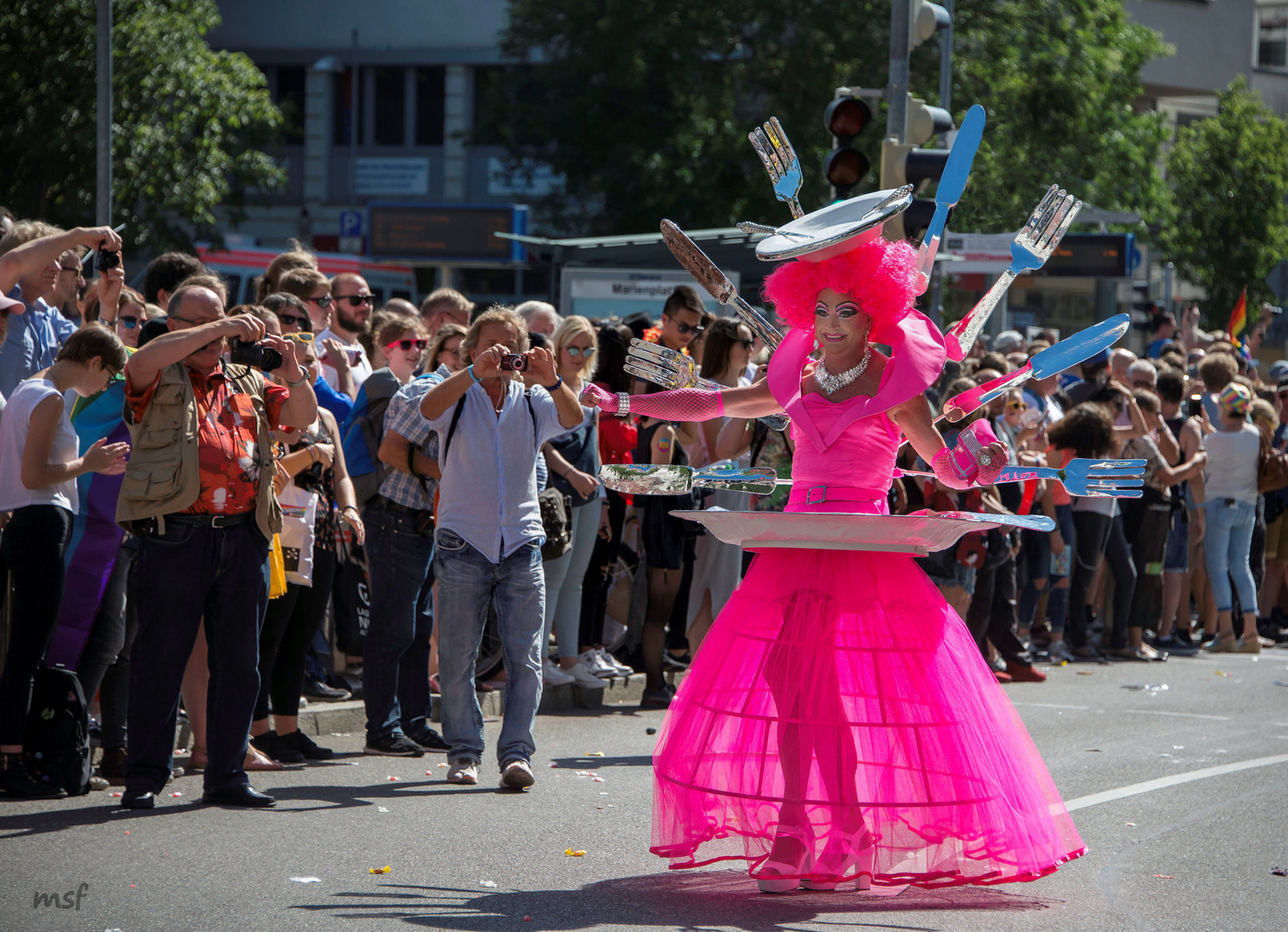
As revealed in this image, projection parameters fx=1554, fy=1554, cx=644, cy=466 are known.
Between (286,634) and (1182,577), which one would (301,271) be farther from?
(1182,577)

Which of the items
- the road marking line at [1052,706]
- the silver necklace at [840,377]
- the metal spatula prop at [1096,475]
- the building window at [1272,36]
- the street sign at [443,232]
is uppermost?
the building window at [1272,36]

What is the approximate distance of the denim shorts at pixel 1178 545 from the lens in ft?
41.6

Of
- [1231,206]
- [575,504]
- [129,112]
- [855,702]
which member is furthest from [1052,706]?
[1231,206]

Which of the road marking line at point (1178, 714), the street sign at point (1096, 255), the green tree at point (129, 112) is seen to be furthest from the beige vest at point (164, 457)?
the green tree at point (129, 112)

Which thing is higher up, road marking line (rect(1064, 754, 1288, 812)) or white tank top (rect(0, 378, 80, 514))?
white tank top (rect(0, 378, 80, 514))

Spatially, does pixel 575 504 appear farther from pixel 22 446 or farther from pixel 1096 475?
pixel 1096 475

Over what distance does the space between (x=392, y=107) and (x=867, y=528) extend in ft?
122

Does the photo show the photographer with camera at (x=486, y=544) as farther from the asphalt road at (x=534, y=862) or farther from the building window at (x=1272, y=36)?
the building window at (x=1272, y=36)

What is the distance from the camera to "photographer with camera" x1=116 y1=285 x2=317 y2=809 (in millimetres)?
5922

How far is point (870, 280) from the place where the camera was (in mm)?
5133

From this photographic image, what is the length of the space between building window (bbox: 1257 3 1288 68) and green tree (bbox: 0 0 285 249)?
111ft

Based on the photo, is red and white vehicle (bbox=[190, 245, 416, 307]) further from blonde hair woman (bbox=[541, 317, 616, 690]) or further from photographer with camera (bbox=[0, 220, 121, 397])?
photographer with camera (bbox=[0, 220, 121, 397])

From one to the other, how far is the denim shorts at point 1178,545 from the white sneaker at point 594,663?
219 inches

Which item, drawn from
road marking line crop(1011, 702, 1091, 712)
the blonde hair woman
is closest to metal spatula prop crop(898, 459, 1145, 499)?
the blonde hair woman
